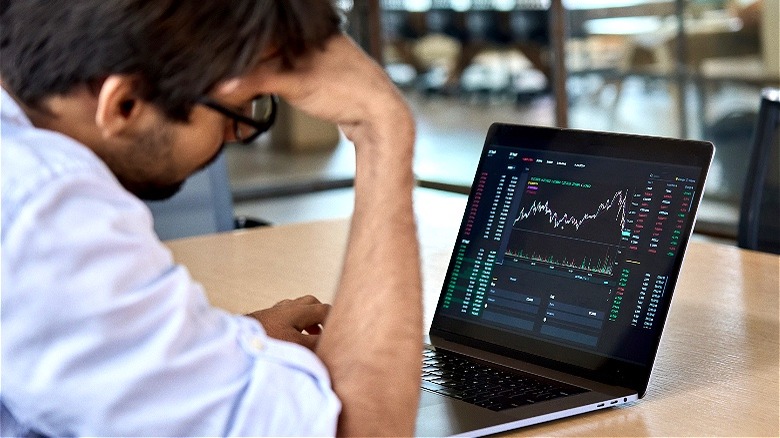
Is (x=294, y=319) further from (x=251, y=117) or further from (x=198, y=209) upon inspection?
(x=198, y=209)

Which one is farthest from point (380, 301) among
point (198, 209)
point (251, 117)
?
point (198, 209)

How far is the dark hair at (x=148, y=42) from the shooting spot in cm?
79

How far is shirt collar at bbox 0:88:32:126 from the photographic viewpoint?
825 mm

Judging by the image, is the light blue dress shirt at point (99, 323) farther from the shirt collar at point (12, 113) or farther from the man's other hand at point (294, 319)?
the man's other hand at point (294, 319)

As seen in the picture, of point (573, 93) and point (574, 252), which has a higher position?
point (574, 252)

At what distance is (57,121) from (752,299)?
3.39ft

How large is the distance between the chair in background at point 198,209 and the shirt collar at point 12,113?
2575mm

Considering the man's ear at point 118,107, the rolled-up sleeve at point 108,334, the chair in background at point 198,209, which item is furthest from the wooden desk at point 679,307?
the chair in background at point 198,209

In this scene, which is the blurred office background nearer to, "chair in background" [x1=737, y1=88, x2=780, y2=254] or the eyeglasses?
"chair in background" [x1=737, y1=88, x2=780, y2=254]

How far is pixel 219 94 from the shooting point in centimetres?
84

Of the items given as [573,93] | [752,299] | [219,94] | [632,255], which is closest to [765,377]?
[632,255]

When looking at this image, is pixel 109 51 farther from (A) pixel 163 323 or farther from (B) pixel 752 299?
(B) pixel 752 299

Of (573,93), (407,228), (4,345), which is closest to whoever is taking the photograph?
(4,345)

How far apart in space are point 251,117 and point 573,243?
0.50 m
